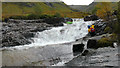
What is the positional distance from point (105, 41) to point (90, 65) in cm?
890

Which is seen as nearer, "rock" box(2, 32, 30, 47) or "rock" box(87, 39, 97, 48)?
"rock" box(87, 39, 97, 48)

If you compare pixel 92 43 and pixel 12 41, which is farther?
pixel 12 41

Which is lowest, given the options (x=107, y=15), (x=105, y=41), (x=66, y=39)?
(x=66, y=39)

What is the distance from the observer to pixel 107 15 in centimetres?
2819

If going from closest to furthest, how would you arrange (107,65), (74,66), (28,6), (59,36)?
(107,65)
(74,66)
(59,36)
(28,6)

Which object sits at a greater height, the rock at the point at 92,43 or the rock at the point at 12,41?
the rock at the point at 92,43

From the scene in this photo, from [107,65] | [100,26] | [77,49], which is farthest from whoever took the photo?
[100,26]

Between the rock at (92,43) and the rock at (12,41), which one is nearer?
the rock at (92,43)

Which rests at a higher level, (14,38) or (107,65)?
(107,65)

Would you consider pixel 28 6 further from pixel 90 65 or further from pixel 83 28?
pixel 90 65

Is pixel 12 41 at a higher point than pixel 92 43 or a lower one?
lower

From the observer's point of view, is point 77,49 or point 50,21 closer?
point 77,49

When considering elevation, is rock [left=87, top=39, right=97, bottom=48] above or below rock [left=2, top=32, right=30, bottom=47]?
above

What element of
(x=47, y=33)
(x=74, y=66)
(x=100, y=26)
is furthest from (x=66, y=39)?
(x=74, y=66)
